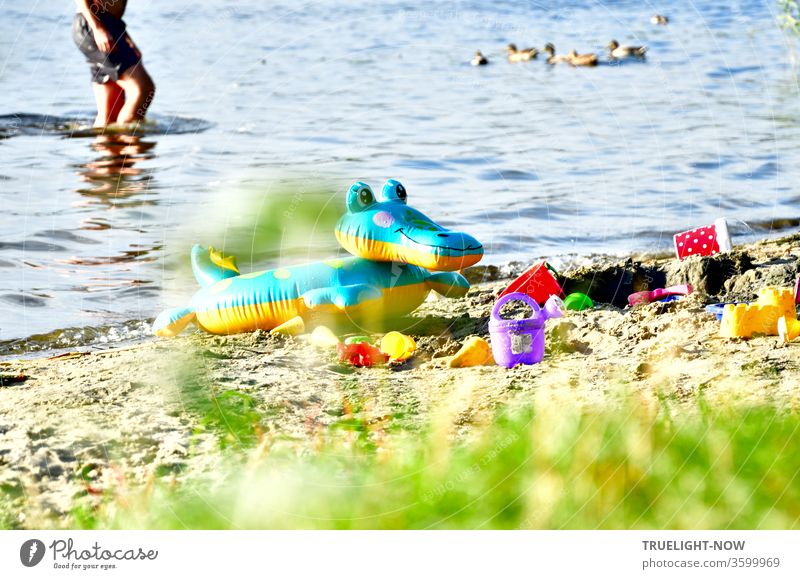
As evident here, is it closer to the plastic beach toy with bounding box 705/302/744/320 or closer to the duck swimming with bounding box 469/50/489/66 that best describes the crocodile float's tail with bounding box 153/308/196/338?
the plastic beach toy with bounding box 705/302/744/320

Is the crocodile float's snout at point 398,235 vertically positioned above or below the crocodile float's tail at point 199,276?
above

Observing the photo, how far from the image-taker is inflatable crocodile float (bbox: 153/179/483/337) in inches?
198

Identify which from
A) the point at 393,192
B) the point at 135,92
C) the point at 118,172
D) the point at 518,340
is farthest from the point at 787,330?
the point at 135,92

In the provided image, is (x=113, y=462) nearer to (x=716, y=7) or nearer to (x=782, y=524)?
(x=782, y=524)

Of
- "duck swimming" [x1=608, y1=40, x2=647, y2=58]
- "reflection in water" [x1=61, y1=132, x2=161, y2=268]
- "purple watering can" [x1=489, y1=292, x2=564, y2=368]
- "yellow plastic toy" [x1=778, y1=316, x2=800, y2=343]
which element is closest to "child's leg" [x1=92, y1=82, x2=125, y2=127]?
"reflection in water" [x1=61, y1=132, x2=161, y2=268]

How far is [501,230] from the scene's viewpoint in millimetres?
8250

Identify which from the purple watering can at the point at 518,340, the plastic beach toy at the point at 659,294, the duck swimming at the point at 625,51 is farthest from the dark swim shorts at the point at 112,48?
the duck swimming at the point at 625,51

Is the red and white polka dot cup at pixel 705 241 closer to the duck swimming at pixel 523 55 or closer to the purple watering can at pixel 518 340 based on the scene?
the purple watering can at pixel 518 340

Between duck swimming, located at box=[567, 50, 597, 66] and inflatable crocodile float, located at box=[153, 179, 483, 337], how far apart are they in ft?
39.0

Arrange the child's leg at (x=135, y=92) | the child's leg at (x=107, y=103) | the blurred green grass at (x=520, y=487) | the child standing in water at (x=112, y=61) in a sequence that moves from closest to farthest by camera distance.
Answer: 1. the blurred green grass at (x=520, y=487)
2. the child standing in water at (x=112, y=61)
3. the child's leg at (x=135, y=92)
4. the child's leg at (x=107, y=103)

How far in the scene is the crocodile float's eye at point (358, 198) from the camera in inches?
205

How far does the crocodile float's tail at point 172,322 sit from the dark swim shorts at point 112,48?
543 centimetres
